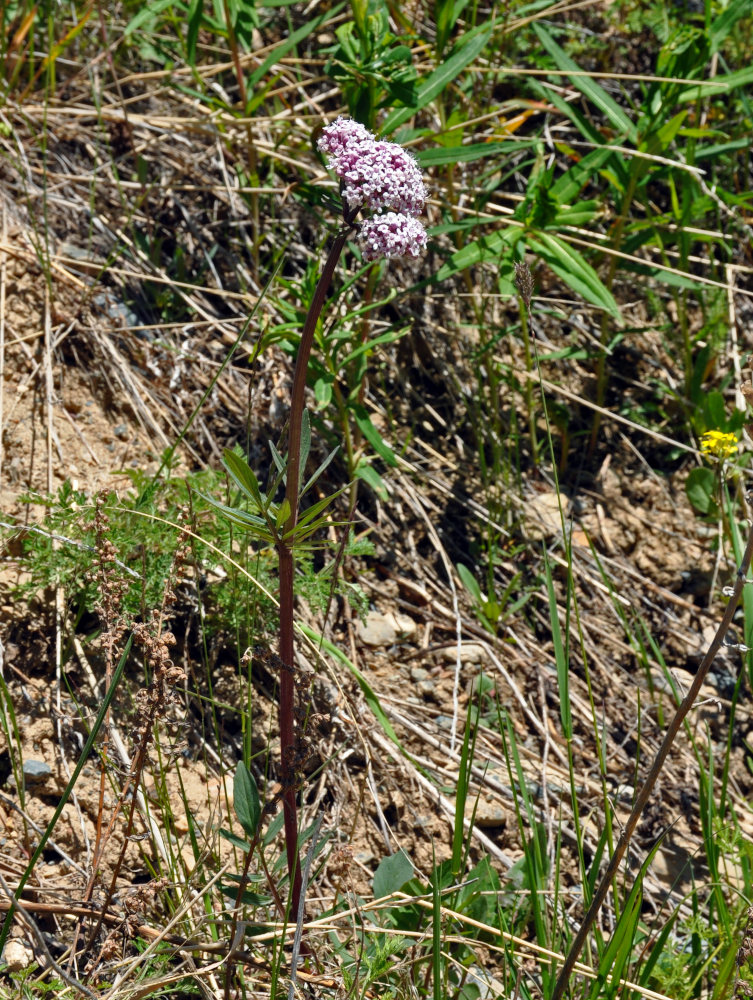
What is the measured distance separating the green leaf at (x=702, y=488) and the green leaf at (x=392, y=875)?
2.10m

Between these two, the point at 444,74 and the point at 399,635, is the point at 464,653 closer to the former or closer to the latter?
the point at 399,635

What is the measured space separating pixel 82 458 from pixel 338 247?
1.76m

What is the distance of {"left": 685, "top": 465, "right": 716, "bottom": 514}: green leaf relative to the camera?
3.44 m

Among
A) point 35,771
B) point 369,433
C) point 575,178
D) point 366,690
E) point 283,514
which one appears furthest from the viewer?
point 575,178

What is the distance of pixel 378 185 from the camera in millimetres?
1340

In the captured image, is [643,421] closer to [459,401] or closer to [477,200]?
[459,401]

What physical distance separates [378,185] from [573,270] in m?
1.83

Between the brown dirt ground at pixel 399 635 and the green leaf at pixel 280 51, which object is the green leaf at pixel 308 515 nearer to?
the brown dirt ground at pixel 399 635

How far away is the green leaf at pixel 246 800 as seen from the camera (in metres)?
1.74

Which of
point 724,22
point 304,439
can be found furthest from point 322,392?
point 724,22

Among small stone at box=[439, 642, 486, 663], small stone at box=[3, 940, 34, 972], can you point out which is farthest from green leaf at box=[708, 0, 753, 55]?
small stone at box=[3, 940, 34, 972]

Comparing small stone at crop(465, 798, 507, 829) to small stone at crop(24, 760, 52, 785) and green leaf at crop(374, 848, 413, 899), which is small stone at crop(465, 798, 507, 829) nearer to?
green leaf at crop(374, 848, 413, 899)

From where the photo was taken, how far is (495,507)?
10.7 ft

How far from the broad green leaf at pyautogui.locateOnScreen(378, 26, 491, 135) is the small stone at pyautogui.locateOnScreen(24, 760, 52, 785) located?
205 centimetres
